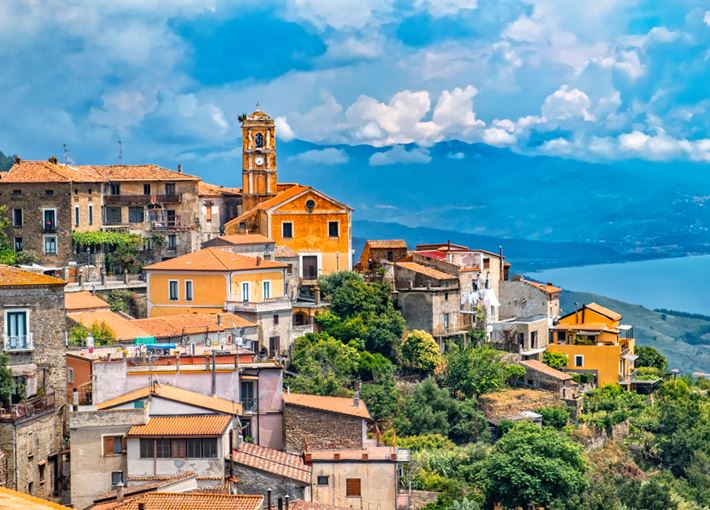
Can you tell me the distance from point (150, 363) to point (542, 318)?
1273 inches

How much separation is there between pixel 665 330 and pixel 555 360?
107 meters

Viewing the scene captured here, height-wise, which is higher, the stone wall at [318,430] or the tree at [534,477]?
the stone wall at [318,430]

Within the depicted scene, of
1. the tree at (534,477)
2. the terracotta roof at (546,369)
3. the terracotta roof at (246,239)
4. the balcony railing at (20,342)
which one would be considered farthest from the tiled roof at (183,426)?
the terracotta roof at (546,369)

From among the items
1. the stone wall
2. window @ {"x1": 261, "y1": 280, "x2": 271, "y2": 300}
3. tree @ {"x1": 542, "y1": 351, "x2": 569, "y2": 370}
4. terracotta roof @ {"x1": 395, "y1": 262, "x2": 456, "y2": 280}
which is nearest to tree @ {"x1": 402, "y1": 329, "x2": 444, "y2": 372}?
terracotta roof @ {"x1": 395, "y1": 262, "x2": 456, "y2": 280}

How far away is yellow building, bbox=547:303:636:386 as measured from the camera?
2504 inches

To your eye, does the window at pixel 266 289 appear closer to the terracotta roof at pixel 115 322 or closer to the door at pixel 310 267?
the terracotta roof at pixel 115 322

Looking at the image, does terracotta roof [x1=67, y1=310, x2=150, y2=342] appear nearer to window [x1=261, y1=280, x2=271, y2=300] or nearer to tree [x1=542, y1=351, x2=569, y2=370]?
window [x1=261, y1=280, x2=271, y2=300]

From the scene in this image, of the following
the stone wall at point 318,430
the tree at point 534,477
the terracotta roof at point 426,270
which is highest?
the terracotta roof at point 426,270

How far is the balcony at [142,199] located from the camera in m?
64.8

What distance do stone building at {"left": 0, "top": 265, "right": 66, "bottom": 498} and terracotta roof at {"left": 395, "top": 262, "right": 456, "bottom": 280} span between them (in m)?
26.1

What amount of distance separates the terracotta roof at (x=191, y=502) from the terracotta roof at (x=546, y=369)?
107ft

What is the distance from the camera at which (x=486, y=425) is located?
53.0 metres

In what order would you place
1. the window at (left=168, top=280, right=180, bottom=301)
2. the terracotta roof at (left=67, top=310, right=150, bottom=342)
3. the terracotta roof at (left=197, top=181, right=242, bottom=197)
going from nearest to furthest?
the terracotta roof at (left=67, top=310, right=150, bottom=342)
the window at (left=168, top=280, right=180, bottom=301)
the terracotta roof at (left=197, top=181, right=242, bottom=197)

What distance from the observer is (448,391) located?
54500mm
